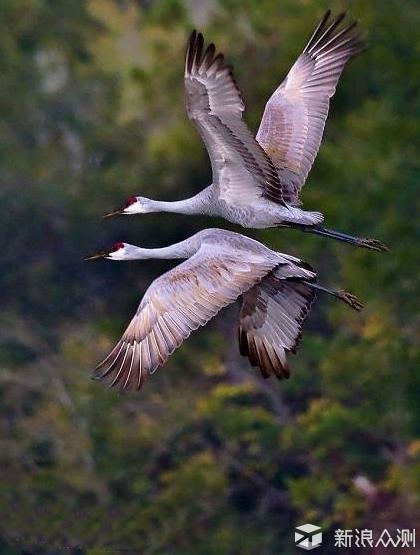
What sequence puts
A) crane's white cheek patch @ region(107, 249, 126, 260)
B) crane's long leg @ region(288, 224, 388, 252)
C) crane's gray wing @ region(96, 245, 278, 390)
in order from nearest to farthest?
crane's gray wing @ region(96, 245, 278, 390) → crane's long leg @ region(288, 224, 388, 252) → crane's white cheek patch @ region(107, 249, 126, 260)

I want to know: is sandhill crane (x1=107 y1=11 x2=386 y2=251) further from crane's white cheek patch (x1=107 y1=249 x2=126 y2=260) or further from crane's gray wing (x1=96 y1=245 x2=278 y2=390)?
crane's gray wing (x1=96 y1=245 x2=278 y2=390)

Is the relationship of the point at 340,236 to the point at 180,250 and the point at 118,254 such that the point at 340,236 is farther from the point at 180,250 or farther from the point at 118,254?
the point at 118,254

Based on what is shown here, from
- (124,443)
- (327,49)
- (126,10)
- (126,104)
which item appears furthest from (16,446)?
(327,49)

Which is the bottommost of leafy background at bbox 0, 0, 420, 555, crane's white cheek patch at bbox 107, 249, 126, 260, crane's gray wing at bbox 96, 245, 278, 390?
crane's gray wing at bbox 96, 245, 278, 390

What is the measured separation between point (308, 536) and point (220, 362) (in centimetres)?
273

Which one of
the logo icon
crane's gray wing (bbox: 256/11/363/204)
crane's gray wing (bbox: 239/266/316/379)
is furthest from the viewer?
the logo icon

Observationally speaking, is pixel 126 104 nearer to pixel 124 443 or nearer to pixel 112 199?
pixel 112 199

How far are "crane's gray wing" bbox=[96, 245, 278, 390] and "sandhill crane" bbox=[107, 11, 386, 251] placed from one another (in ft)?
2.23

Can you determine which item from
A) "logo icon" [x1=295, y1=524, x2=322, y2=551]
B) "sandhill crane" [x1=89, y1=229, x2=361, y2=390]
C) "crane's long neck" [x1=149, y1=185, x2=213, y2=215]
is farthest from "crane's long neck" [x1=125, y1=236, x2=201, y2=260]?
"logo icon" [x1=295, y1=524, x2=322, y2=551]

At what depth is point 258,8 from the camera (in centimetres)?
3544

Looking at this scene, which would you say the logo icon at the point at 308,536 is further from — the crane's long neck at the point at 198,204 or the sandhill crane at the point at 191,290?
the crane's long neck at the point at 198,204

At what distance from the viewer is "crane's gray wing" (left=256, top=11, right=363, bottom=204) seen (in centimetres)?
1712

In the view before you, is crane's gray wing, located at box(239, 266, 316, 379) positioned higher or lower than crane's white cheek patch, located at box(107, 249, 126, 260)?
lower

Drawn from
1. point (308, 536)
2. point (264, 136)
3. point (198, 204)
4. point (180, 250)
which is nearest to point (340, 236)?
point (264, 136)
